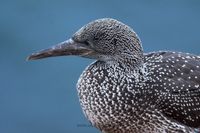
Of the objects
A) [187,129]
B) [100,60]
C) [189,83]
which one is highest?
[100,60]

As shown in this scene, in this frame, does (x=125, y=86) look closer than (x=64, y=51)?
No

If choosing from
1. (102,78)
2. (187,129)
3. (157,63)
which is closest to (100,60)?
(102,78)

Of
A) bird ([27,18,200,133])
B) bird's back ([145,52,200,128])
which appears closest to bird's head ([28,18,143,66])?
bird ([27,18,200,133])

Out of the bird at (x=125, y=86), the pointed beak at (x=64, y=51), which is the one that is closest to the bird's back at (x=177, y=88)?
A: the bird at (x=125, y=86)

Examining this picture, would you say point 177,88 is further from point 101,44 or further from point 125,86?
point 101,44

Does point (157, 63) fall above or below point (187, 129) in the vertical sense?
above

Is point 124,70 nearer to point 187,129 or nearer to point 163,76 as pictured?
point 163,76

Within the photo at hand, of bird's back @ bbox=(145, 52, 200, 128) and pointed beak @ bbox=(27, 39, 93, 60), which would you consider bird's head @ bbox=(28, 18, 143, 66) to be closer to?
pointed beak @ bbox=(27, 39, 93, 60)

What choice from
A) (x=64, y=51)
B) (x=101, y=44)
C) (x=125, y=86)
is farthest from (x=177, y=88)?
(x=64, y=51)
